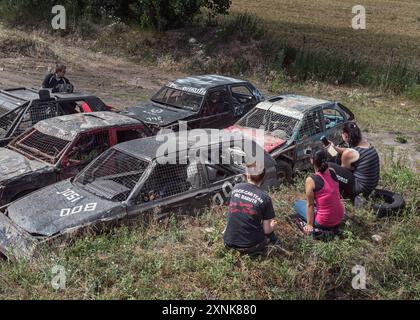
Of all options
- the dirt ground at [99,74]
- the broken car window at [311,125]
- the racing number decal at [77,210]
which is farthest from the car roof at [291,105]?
the racing number decal at [77,210]

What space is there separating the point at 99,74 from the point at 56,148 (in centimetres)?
1158

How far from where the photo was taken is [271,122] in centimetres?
1013

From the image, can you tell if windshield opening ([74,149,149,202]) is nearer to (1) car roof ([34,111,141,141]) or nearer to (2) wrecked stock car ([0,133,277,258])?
(2) wrecked stock car ([0,133,277,258])

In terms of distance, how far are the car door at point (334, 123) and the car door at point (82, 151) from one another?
4.44m

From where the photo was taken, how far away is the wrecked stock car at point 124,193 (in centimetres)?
615

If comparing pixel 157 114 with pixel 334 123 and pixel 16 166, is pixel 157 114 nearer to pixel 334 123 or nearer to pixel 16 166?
pixel 334 123

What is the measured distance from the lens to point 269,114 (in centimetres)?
1022

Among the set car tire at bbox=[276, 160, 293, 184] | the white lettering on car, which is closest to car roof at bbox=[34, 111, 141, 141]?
the white lettering on car

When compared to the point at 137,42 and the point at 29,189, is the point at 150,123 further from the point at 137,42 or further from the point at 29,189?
the point at 137,42

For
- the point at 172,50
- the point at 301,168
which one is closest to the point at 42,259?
the point at 301,168

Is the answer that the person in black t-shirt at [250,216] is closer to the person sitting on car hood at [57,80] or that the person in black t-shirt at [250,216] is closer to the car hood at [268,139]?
the car hood at [268,139]

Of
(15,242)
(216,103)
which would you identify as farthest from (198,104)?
(15,242)

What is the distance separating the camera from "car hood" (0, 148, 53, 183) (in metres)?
7.71
